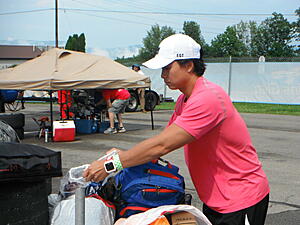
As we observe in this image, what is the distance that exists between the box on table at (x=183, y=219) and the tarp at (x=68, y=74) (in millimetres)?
8898

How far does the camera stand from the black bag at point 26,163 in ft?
8.38

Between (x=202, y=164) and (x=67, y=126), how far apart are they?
9.05 meters

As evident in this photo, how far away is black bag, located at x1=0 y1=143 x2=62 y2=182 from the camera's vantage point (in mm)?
2553

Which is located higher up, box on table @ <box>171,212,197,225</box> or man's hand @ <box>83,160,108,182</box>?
man's hand @ <box>83,160,108,182</box>

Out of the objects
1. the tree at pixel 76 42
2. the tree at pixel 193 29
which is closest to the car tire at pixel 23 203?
the tree at pixel 76 42

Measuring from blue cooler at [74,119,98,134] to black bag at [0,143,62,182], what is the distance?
10347 millimetres

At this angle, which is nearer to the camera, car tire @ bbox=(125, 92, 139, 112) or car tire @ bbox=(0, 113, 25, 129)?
car tire @ bbox=(0, 113, 25, 129)

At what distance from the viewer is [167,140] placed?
2436 millimetres

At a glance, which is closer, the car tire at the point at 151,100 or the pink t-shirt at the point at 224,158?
the pink t-shirt at the point at 224,158

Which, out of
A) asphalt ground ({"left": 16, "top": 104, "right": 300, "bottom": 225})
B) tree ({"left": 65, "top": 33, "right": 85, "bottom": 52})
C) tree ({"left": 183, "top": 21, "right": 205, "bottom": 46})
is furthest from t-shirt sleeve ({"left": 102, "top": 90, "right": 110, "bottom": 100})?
tree ({"left": 183, "top": 21, "right": 205, "bottom": 46})

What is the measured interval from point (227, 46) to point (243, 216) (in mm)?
91329

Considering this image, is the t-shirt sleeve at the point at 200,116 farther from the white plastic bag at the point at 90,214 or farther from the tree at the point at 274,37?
the tree at the point at 274,37

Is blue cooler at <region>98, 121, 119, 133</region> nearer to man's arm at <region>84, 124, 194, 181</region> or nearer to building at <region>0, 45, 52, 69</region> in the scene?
man's arm at <region>84, 124, 194, 181</region>

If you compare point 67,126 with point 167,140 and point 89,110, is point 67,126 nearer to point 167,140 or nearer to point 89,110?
point 89,110
